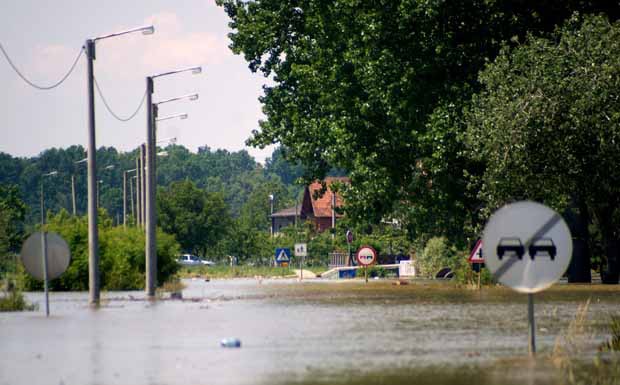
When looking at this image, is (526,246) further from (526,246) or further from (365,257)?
(365,257)

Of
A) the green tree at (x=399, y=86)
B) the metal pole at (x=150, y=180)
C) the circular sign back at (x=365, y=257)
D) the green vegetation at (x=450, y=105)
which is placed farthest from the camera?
the circular sign back at (x=365, y=257)

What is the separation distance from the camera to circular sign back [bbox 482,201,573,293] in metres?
16.7

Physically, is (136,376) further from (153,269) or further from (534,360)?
(153,269)

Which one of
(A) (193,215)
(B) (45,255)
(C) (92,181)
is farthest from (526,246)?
(A) (193,215)

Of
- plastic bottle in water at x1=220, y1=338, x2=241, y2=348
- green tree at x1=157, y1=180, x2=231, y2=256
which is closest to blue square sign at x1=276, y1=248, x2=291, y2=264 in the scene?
plastic bottle in water at x1=220, y1=338, x2=241, y2=348

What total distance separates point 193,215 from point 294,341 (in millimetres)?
113562

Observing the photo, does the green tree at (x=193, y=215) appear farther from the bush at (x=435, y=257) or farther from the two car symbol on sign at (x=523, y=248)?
the two car symbol on sign at (x=523, y=248)

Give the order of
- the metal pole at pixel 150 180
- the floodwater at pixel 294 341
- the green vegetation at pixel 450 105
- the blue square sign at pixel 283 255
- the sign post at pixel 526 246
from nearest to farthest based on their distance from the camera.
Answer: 1. the floodwater at pixel 294 341
2. the sign post at pixel 526 246
3. the green vegetation at pixel 450 105
4. the metal pole at pixel 150 180
5. the blue square sign at pixel 283 255

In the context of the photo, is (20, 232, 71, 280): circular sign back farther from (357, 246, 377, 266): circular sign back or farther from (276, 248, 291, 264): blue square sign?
(276, 248, 291, 264): blue square sign

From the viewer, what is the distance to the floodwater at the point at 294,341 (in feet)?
52.1

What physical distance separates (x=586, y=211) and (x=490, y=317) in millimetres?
23998

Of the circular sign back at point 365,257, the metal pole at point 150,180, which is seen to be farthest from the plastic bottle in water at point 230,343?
the circular sign back at point 365,257

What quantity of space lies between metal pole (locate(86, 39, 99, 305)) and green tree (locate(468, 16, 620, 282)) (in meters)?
12.1

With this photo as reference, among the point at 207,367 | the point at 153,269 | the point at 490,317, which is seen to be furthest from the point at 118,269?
the point at 207,367
